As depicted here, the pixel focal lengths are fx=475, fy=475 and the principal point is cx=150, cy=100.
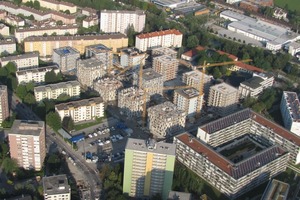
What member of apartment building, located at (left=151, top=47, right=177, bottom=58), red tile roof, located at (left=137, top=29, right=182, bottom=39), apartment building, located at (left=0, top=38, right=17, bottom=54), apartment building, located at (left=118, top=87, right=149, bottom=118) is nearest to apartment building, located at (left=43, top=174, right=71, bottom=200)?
apartment building, located at (left=118, top=87, right=149, bottom=118)

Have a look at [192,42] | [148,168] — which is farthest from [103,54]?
[148,168]

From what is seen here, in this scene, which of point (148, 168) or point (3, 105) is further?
point (3, 105)

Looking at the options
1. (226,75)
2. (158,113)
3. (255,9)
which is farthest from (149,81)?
(255,9)

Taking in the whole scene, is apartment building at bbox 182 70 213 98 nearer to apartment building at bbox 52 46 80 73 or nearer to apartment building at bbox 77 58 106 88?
apartment building at bbox 77 58 106 88

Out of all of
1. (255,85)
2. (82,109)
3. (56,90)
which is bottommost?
(82,109)

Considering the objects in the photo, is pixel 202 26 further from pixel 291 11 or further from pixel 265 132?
pixel 265 132

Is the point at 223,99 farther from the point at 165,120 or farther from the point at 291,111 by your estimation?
the point at 165,120
